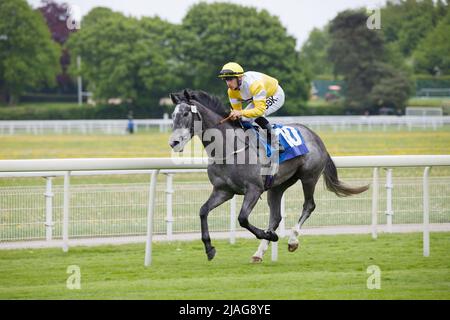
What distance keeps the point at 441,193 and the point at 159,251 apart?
4394 mm

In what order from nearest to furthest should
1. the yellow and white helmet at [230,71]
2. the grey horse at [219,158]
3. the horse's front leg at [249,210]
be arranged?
the grey horse at [219,158], the horse's front leg at [249,210], the yellow and white helmet at [230,71]

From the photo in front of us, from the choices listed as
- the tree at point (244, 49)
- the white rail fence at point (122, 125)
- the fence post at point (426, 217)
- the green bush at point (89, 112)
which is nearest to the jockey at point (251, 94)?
the fence post at point (426, 217)

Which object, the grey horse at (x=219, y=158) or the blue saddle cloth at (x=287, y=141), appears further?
the blue saddle cloth at (x=287, y=141)

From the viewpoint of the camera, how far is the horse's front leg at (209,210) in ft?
22.0

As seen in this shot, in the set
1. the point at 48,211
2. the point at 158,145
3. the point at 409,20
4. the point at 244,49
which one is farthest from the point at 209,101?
the point at 244,49

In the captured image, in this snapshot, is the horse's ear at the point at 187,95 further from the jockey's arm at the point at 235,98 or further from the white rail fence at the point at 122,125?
the white rail fence at the point at 122,125

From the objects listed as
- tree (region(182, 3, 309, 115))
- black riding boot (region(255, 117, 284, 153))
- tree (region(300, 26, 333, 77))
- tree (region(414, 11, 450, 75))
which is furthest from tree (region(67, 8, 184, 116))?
black riding boot (region(255, 117, 284, 153))

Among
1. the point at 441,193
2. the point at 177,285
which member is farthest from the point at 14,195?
the point at 441,193

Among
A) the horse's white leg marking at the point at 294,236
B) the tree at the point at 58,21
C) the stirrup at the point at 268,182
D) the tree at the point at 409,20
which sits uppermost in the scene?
the tree at the point at 58,21

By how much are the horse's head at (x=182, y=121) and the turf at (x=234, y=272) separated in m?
1.05

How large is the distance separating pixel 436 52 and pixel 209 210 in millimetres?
27686

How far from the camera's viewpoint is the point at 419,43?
36.9m

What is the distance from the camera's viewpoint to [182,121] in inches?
→ 254

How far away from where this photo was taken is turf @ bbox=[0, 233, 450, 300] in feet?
18.6
